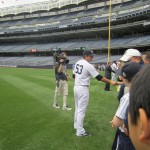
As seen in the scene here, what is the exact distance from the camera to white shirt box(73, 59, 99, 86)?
7.74 meters

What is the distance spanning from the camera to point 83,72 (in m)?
7.88

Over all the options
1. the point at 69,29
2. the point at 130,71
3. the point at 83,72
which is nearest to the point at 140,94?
the point at 130,71

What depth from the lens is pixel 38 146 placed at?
6.95 metres

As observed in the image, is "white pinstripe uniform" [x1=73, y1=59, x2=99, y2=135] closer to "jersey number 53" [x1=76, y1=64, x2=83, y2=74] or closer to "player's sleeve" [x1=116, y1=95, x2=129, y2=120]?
"jersey number 53" [x1=76, y1=64, x2=83, y2=74]

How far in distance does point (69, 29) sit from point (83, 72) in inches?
2443

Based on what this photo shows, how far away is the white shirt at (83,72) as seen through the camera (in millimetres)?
7740

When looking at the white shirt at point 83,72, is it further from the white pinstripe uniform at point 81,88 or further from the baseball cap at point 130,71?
the baseball cap at point 130,71

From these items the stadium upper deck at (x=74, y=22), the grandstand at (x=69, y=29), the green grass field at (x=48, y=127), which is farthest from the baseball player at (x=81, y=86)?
the grandstand at (x=69, y=29)

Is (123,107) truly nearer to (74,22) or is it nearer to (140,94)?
(140,94)

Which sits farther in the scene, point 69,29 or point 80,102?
point 69,29

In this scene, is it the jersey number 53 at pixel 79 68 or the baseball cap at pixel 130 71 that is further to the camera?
the jersey number 53 at pixel 79 68

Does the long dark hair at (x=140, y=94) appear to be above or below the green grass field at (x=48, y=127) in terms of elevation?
above

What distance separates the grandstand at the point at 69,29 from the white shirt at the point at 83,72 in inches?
1618

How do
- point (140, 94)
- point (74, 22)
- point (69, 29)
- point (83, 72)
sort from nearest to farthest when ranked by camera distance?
point (140, 94) < point (83, 72) < point (74, 22) < point (69, 29)
